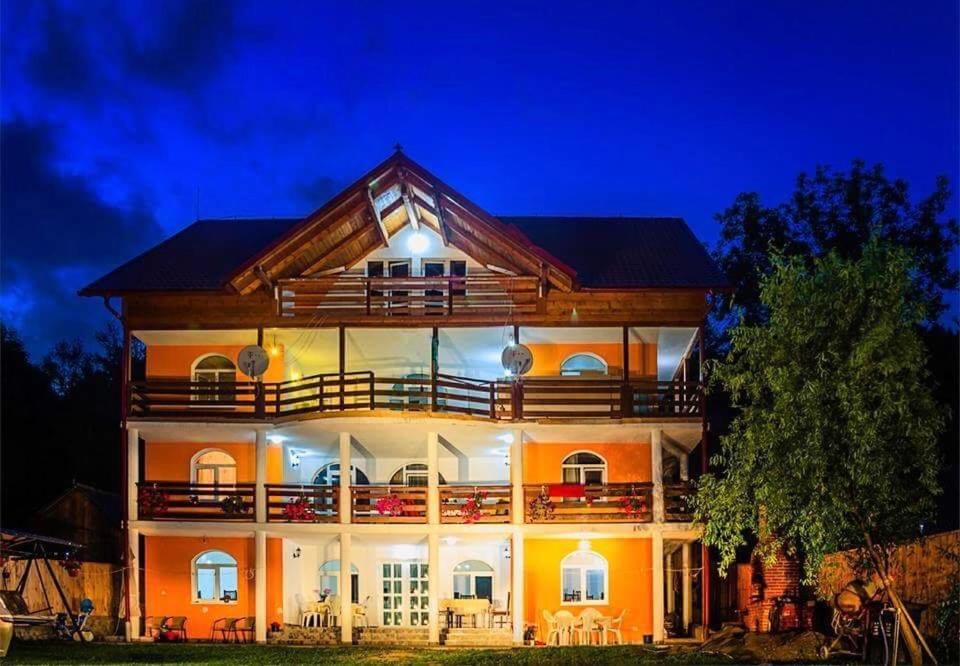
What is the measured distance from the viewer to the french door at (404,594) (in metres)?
33.8

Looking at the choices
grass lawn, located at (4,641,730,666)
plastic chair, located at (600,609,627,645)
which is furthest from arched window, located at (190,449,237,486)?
plastic chair, located at (600,609,627,645)

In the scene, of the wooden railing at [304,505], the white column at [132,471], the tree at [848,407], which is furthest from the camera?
the white column at [132,471]

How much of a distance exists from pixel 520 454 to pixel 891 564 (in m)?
9.90

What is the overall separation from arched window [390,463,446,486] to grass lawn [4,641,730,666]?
611 centimetres

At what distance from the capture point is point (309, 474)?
34.8 metres

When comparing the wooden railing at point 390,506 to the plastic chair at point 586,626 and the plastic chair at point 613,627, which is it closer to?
the plastic chair at point 586,626

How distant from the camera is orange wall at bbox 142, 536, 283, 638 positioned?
3312cm

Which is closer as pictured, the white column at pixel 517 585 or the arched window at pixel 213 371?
the white column at pixel 517 585

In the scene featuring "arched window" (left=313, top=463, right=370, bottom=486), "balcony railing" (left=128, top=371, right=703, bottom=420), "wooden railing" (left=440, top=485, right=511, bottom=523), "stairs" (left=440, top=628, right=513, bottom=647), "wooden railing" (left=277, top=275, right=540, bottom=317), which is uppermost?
"wooden railing" (left=277, top=275, right=540, bottom=317)

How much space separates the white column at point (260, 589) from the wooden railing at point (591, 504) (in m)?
6.52

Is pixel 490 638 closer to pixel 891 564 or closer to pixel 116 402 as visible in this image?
pixel 891 564

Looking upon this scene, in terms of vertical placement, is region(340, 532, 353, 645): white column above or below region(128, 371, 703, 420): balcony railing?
below

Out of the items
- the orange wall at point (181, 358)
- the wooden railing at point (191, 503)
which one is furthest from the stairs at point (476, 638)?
the orange wall at point (181, 358)

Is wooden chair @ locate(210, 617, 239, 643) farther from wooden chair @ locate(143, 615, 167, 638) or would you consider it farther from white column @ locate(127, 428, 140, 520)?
white column @ locate(127, 428, 140, 520)
